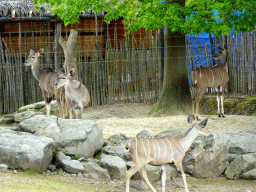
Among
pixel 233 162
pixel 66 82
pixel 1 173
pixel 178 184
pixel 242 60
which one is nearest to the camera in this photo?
pixel 1 173

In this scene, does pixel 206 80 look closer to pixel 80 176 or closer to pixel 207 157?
pixel 207 157

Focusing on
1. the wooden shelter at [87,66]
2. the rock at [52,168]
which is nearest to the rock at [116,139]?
the rock at [52,168]

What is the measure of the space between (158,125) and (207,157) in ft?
7.01

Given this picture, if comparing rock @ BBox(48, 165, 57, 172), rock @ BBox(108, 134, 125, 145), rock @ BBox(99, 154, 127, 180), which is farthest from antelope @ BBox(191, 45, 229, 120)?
rock @ BBox(48, 165, 57, 172)

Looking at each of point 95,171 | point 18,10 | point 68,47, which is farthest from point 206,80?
point 18,10

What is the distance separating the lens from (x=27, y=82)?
384 inches

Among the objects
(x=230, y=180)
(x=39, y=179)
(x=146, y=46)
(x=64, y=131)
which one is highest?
(x=146, y=46)

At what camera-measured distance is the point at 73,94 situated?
6.05 metres

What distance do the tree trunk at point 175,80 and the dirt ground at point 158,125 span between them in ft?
1.62

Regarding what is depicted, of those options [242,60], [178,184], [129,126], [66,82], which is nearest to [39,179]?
[178,184]

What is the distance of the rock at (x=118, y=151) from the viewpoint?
510 cm

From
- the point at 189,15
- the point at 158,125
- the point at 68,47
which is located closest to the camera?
the point at 158,125

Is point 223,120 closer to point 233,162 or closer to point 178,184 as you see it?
point 233,162

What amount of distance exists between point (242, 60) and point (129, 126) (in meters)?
3.28
